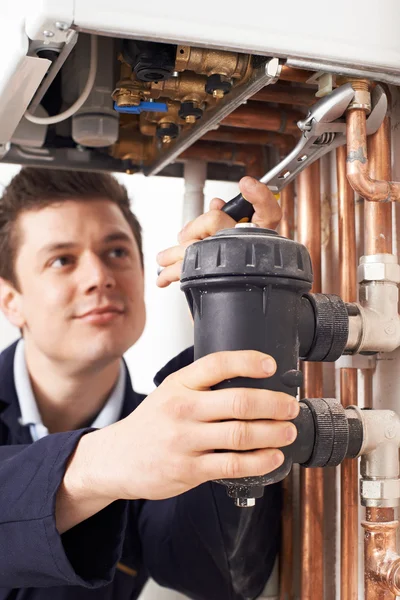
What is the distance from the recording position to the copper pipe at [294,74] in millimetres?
574

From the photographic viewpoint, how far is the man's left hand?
0.68m

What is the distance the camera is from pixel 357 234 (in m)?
0.72

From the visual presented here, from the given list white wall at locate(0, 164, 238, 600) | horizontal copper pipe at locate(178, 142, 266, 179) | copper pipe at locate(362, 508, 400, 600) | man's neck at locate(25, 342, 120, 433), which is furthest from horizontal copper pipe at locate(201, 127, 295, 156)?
copper pipe at locate(362, 508, 400, 600)

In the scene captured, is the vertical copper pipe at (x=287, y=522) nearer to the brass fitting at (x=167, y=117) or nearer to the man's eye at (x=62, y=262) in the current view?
the brass fitting at (x=167, y=117)

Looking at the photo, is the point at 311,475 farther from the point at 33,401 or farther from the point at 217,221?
the point at 33,401

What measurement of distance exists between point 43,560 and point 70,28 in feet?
1.45

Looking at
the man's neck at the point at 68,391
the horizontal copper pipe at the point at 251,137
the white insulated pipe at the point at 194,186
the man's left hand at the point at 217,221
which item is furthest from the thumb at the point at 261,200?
the man's neck at the point at 68,391

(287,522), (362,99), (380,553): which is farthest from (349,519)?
(362,99)

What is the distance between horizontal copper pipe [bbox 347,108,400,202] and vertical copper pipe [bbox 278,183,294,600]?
288 millimetres

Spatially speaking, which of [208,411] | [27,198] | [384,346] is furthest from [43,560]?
[27,198]

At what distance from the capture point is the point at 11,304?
106 cm

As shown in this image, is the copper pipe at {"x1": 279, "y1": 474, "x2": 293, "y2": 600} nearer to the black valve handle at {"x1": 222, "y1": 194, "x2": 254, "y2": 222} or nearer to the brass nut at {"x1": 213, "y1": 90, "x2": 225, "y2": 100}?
the black valve handle at {"x1": 222, "y1": 194, "x2": 254, "y2": 222}

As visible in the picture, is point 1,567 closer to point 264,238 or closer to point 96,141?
point 264,238

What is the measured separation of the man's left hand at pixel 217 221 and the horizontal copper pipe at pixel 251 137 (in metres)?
0.17
